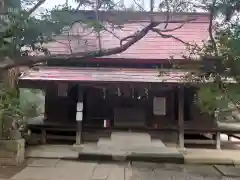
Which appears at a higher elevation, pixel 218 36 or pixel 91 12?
pixel 91 12

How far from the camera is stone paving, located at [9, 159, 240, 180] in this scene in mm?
7551

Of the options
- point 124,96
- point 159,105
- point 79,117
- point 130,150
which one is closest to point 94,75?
point 79,117

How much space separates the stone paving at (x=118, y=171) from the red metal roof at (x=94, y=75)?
2.74m

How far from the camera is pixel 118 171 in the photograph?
8.20 metres

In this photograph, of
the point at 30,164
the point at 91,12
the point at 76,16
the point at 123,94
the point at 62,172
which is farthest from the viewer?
the point at 123,94

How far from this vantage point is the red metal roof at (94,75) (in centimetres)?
1065

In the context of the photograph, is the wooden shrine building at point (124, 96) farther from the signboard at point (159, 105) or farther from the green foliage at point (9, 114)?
the green foliage at point (9, 114)

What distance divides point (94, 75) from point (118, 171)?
400 cm

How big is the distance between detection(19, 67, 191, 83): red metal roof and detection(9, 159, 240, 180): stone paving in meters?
2.74

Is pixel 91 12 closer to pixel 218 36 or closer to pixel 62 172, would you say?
pixel 218 36

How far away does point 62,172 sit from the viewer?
796 cm

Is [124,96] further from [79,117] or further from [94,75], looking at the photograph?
[79,117]

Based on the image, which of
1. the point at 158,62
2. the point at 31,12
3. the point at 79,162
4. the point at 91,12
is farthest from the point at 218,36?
the point at 158,62

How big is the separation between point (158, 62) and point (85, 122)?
367cm
